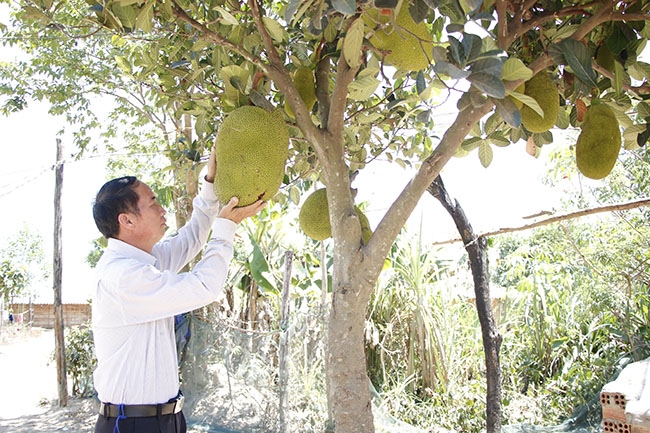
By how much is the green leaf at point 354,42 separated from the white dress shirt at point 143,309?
1.77 ft

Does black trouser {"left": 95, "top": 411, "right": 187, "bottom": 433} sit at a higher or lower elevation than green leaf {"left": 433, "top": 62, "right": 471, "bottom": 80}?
lower

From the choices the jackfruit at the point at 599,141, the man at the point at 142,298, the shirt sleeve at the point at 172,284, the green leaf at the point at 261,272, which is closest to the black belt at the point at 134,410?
the man at the point at 142,298

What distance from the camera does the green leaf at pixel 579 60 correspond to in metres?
1.03

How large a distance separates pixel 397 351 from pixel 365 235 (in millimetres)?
3508

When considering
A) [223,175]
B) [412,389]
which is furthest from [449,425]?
[223,175]

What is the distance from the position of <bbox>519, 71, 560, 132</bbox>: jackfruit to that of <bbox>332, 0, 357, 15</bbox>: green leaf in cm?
64

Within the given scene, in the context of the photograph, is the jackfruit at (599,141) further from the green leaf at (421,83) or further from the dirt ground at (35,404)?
the dirt ground at (35,404)

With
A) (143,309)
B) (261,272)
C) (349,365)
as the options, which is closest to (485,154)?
(349,365)

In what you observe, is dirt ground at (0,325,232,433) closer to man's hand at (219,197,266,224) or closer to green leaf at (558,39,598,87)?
man's hand at (219,197,266,224)

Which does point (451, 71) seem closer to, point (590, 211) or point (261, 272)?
point (590, 211)

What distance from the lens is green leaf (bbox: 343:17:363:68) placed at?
1017mm

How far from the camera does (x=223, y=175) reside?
126cm

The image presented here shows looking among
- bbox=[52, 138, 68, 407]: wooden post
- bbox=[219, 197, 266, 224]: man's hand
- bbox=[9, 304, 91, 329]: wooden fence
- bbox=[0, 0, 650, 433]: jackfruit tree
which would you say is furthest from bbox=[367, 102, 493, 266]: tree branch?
bbox=[9, 304, 91, 329]: wooden fence

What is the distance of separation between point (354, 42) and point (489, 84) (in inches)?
12.6
